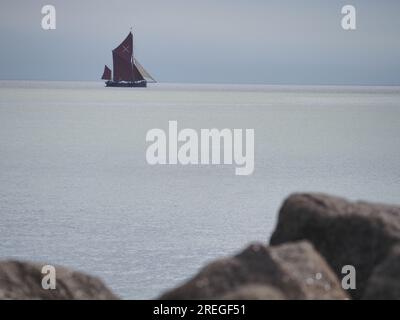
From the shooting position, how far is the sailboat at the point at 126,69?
111 metres

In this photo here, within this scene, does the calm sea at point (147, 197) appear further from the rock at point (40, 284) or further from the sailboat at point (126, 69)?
the sailboat at point (126, 69)

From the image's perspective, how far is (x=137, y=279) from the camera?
12273 millimetres

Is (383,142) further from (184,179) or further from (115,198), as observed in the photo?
(115,198)

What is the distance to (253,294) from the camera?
13.1ft

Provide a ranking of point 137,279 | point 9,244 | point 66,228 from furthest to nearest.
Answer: point 66,228 < point 9,244 < point 137,279

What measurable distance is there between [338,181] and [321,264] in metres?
22.2

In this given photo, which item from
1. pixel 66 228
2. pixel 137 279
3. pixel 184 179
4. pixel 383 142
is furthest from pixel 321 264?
pixel 383 142

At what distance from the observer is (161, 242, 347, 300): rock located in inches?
172

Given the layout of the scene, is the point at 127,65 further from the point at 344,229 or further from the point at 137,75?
the point at 344,229

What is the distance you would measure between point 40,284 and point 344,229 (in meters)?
1.90

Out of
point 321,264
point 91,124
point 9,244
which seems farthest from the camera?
point 91,124

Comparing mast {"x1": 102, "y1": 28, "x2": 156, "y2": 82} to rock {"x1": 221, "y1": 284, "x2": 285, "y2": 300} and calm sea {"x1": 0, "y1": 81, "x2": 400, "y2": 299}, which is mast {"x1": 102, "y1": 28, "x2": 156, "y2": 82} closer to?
calm sea {"x1": 0, "y1": 81, "x2": 400, "y2": 299}

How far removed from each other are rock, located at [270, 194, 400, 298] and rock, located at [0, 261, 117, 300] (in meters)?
1.22
